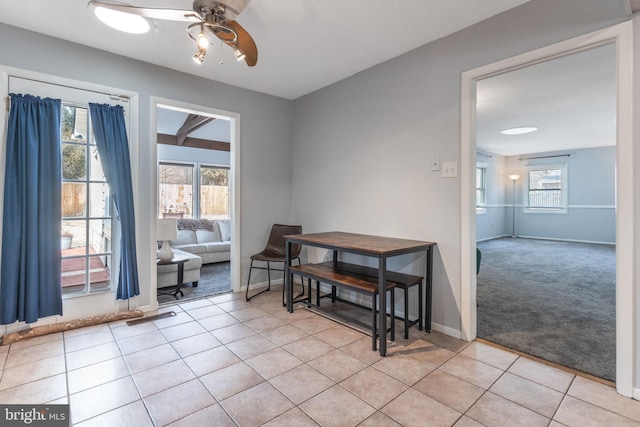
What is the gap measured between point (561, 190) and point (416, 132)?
26.8 ft

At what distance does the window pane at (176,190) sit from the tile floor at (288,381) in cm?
472

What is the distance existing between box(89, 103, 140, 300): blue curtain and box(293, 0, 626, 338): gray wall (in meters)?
2.05

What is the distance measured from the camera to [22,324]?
249 centimetres

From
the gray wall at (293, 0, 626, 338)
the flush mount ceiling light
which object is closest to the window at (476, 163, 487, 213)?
the flush mount ceiling light

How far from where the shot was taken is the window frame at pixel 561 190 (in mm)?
8352

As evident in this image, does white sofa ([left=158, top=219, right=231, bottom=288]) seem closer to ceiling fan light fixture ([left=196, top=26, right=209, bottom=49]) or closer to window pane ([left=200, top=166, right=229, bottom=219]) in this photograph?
window pane ([left=200, top=166, right=229, bottom=219])

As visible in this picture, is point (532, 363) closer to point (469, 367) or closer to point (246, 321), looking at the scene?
point (469, 367)

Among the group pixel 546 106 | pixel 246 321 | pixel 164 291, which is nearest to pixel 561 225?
pixel 546 106

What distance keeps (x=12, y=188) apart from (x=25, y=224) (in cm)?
29

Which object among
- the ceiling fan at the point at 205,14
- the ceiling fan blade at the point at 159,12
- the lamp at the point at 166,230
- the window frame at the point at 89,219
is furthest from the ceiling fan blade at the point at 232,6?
the lamp at the point at 166,230

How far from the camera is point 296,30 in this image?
2467mm

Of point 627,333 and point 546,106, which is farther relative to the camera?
point 546,106

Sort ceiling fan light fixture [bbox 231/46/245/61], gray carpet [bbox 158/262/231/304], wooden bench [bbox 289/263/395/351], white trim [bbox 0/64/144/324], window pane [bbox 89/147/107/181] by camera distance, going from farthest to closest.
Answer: gray carpet [bbox 158/262/231/304] → window pane [bbox 89/147/107/181] → white trim [bbox 0/64/144/324] → wooden bench [bbox 289/263/395/351] → ceiling fan light fixture [bbox 231/46/245/61]

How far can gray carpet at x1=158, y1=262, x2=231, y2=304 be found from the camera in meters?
3.62
